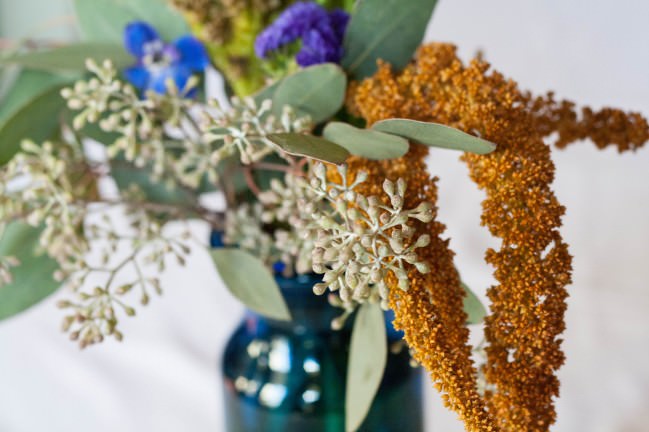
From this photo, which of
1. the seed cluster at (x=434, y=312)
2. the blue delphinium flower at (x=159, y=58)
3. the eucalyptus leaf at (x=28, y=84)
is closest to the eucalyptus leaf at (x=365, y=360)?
the seed cluster at (x=434, y=312)

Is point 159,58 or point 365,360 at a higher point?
point 159,58

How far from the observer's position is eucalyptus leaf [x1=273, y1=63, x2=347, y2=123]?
44cm

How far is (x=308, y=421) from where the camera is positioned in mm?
594

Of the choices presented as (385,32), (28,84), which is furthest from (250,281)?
(28,84)

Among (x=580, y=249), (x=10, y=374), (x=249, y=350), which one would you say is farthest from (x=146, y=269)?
(x=580, y=249)

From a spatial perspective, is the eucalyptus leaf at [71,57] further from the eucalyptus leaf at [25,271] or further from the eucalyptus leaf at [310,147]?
the eucalyptus leaf at [310,147]

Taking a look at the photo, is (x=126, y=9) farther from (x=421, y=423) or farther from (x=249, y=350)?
(x=421, y=423)

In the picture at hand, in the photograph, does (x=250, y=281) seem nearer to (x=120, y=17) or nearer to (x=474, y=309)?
(x=474, y=309)

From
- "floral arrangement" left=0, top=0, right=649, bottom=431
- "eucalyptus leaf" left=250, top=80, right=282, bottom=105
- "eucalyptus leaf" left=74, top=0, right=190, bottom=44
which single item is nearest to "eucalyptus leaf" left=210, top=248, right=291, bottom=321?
"floral arrangement" left=0, top=0, right=649, bottom=431

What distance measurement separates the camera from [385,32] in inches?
18.8

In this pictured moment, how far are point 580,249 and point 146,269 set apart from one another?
619 mm

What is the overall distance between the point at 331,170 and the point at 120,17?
34cm

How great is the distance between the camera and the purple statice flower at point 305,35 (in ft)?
1.51

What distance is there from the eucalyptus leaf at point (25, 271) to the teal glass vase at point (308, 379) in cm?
18
